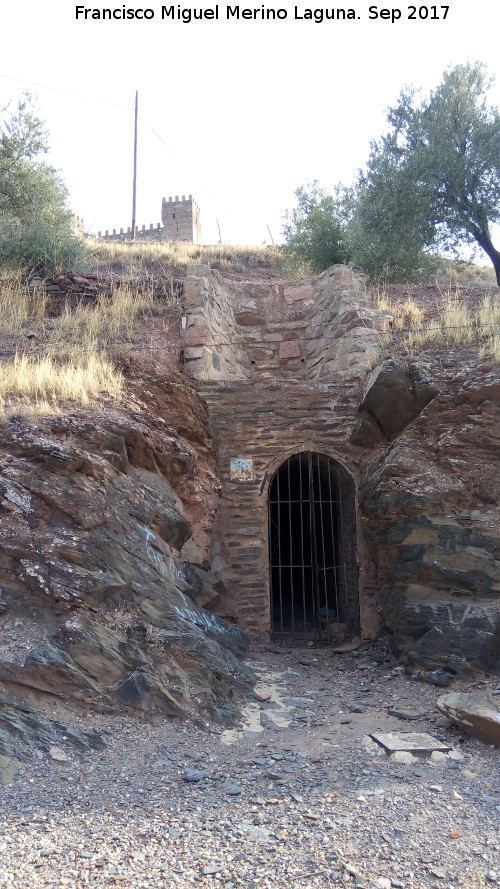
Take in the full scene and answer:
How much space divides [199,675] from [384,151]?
12314mm

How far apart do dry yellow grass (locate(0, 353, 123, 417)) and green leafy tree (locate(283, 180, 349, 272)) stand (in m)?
9.36

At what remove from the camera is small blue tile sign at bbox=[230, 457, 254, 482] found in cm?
840

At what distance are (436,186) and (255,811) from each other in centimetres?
1275

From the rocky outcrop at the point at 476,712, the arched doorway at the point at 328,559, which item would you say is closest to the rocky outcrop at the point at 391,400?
the arched doorway at the point at 328,559

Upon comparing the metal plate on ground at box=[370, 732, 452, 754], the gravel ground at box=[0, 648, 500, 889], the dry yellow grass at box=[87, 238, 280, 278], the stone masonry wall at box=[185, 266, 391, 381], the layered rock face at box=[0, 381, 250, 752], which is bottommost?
the metal plate on ground at box=[370, 732, 452, 754]

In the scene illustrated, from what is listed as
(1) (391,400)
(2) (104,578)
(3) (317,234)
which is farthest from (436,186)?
(2) (104,578)

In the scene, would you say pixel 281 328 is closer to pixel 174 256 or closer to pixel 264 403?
pixel 264 403

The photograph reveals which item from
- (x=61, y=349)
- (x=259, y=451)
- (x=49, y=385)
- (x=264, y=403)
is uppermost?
(x=61, y=349)

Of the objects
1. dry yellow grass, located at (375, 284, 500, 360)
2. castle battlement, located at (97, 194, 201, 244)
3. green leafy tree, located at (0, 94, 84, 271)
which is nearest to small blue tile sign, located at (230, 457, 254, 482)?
dry yellow grass, located at (375, 284, 500, 360)

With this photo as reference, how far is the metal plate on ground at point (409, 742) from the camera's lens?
16.4 ft

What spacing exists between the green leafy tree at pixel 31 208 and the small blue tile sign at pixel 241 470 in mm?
7375

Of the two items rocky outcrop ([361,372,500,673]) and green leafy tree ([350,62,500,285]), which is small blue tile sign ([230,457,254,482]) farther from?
green leafy tree ([350,62,500,285])

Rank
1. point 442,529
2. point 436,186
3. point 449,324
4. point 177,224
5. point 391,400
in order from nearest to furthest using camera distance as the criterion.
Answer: point 442,529 → point 391,400 → point 449,324 → point 436,186 → point 177,224

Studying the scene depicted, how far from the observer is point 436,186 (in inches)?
549
